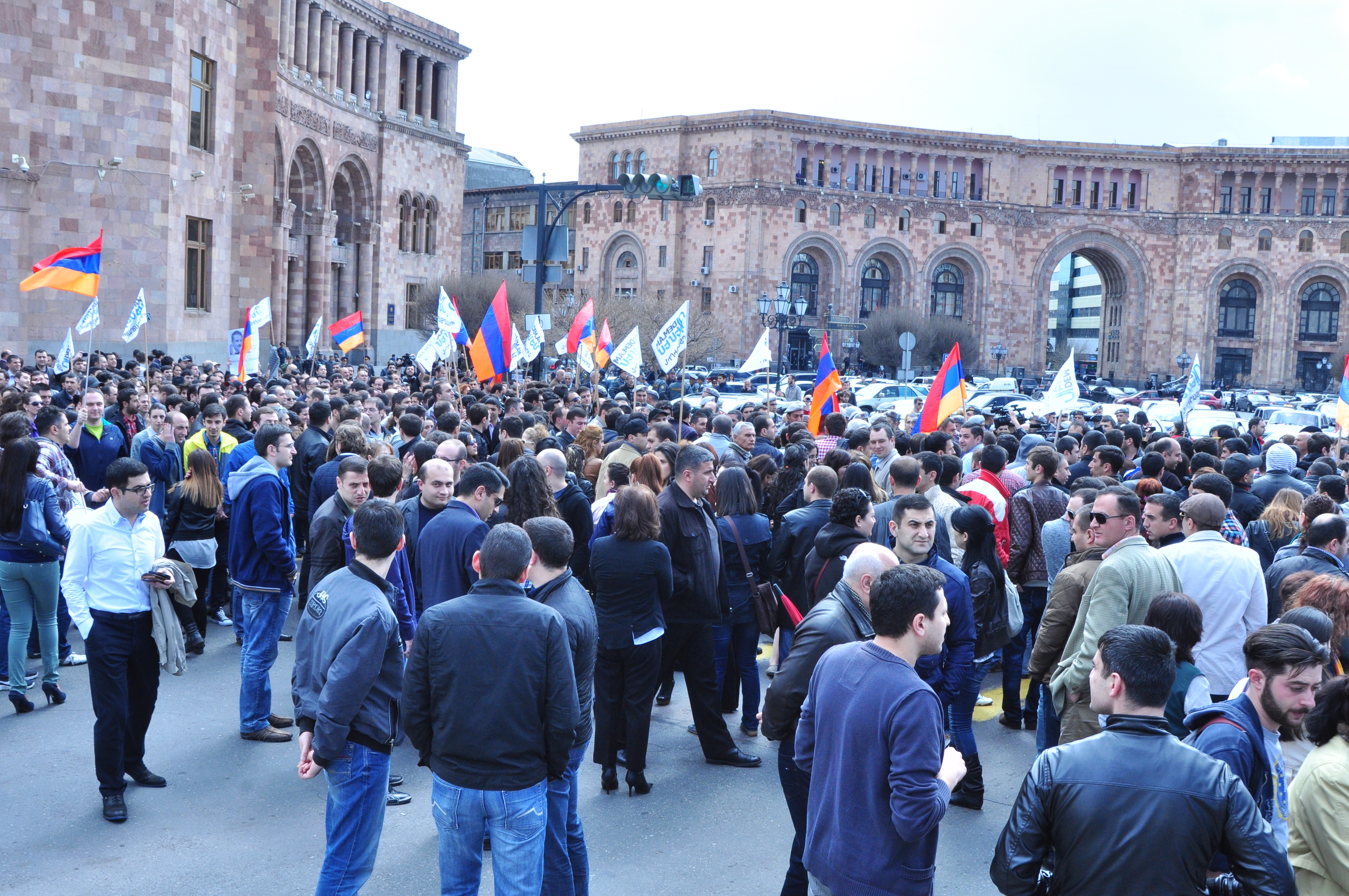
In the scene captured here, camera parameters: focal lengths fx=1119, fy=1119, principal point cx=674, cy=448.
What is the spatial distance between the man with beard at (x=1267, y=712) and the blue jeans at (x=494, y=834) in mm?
2336

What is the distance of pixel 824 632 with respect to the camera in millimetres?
4453

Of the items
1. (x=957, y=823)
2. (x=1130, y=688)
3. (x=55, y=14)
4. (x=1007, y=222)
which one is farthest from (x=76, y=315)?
(x=1007, y=222)

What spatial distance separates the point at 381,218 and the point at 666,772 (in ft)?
125

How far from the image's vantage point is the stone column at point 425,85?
44.7 meters

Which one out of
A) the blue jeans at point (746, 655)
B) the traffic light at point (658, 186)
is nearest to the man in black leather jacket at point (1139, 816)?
the blue jeans at point (746, 655)

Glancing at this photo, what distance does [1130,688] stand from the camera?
10.6 ft

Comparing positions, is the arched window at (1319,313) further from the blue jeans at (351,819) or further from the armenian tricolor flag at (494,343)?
the blue jeans at (351,819)

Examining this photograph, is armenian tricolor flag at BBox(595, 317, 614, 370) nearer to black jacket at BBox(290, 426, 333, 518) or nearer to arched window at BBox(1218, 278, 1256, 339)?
black jacket at BBox(290, 426, 333, 518)

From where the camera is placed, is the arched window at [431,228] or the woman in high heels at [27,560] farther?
the arched window at [431,228]

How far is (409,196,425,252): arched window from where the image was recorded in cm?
4469

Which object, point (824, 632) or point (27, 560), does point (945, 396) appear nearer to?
point (824, 632)

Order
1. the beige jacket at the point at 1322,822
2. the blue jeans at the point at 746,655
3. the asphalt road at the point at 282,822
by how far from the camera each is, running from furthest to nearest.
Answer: the blue jeans at the point at 746,655 < the asphalt road at the point at 282,822 < the beige jacket at the point at 1322,822

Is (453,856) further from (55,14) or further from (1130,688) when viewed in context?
(55,14)

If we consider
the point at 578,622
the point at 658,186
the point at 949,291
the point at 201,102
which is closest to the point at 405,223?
the point at 201,102
